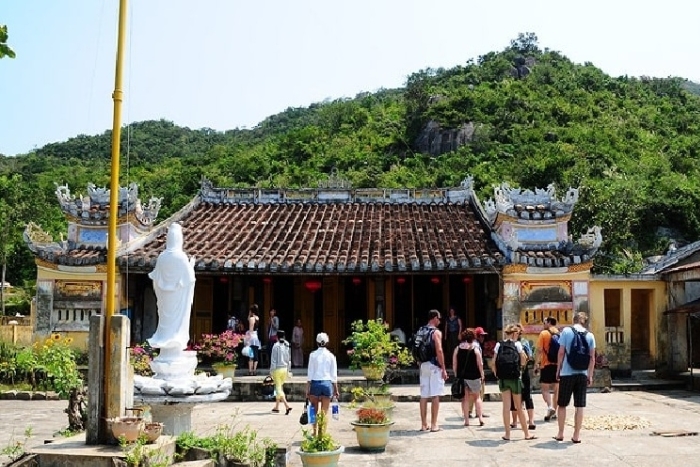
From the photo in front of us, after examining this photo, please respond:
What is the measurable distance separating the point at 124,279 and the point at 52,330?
6.16 ft

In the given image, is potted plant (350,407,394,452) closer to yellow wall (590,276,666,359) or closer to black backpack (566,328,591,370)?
black backpack (566,328,591,370)

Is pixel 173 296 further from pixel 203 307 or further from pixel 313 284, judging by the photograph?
pixel 203 307

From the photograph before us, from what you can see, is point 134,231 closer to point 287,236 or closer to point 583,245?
point 287,236

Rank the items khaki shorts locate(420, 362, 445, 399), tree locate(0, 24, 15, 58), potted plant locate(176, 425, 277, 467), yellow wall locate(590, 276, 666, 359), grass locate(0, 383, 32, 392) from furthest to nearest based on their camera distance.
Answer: yellow wall locate(590, 276, 666, 359), grass locate(0, 383, 32, 392), khaki shorts locate(420, 362, 445, 399), potted plant locate(176, 425, 277, 467), tree locate(0, 24, 15, 58)

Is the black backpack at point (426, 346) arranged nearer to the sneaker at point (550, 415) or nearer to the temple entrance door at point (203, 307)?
the sneaker at point (550, 415)

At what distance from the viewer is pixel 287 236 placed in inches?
706

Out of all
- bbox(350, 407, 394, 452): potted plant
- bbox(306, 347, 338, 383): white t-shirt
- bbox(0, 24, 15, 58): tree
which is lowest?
bbox(350, 407, 394, 452): potted plant

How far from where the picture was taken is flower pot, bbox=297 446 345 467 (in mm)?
7000

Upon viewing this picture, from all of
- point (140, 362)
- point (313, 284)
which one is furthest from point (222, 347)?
point (140, 362)

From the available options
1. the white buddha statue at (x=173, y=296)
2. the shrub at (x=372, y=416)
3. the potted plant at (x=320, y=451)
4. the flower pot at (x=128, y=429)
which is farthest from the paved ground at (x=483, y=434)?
the flower pot at (x=128, y=429)

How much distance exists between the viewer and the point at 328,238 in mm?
17781

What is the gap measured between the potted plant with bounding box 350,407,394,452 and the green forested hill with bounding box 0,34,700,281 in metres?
18.5

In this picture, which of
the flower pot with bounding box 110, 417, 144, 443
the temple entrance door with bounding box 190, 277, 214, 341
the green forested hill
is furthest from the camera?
the green forested hill

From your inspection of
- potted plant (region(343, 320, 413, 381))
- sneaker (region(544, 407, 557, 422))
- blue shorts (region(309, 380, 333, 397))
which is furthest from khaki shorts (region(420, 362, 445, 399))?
potted plant (region(343, 320, 413, 381))
